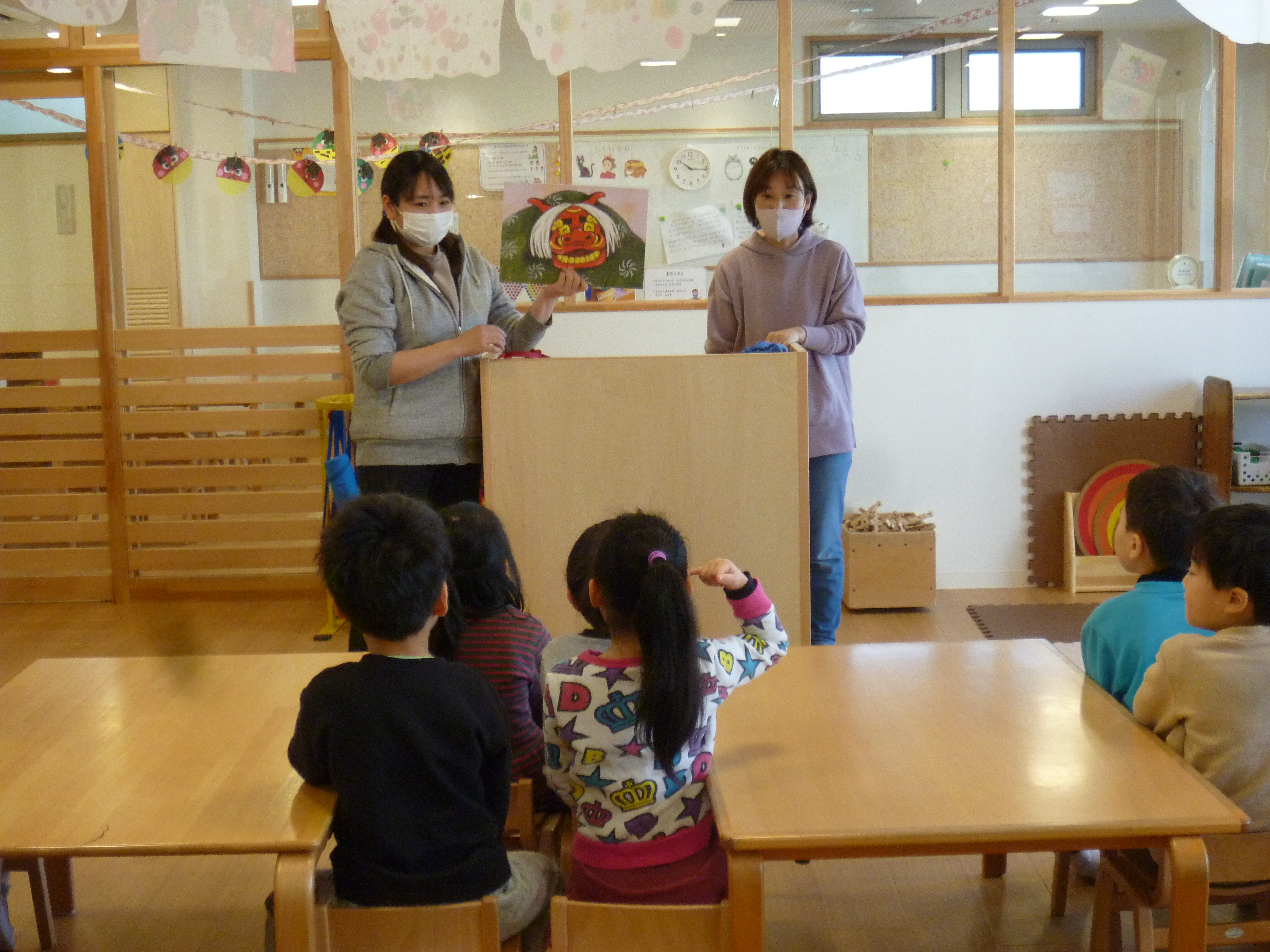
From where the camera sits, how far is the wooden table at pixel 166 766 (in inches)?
53.9

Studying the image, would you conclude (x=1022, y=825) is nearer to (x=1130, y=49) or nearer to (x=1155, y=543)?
(x=1155, y=543)

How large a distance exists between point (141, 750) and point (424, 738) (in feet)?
1.54

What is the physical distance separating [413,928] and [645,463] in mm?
1186

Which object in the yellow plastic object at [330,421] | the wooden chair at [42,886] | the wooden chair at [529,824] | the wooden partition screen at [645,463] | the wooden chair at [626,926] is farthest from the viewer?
the yellow plastic object at [330,421]

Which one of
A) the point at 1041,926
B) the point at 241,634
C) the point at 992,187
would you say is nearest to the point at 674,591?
the point at 1041,926

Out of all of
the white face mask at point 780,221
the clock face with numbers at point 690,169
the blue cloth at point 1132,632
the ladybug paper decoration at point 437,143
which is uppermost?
the ladybug paper decoration at point 437,143

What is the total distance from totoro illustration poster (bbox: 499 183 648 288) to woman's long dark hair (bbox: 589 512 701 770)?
1165mm

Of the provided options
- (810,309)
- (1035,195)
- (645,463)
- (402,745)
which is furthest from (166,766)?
(1035,195)

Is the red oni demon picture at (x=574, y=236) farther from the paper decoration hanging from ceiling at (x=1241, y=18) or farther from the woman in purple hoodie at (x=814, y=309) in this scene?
the paper decoration hanging from ceiling at (x=1241, y=18)

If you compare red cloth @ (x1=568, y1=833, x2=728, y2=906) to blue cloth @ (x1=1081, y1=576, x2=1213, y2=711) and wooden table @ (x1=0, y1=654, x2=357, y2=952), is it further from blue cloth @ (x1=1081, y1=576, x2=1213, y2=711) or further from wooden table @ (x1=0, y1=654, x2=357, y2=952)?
blue cloth @ (x1=1081, y1=576, x2=1213, y2=711)

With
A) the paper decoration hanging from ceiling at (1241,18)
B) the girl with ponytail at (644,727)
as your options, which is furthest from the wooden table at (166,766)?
the paper decoration hanging from ceiling at (1241,18)

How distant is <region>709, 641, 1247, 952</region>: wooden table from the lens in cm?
135

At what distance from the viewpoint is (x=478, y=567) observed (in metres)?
1.85

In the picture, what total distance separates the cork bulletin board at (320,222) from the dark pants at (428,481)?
1.93m
